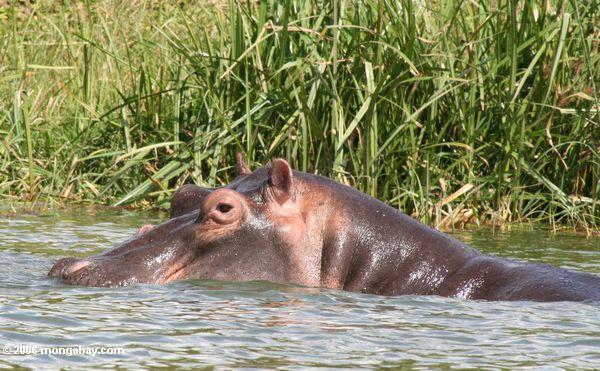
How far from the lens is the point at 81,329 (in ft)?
14.8

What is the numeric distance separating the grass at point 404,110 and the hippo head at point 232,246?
8.69 ft

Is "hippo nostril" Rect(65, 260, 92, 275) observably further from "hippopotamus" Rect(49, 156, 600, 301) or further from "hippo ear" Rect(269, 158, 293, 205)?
"hippo ear" Rect(269, 158, 293, 205)

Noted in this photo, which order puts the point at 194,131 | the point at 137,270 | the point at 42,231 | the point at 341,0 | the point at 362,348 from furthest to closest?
the point at 194,131 < the point at 341,0 < the point at 42,231 < the point at 137,270 < the point at 362,348

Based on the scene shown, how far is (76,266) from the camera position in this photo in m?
5.34

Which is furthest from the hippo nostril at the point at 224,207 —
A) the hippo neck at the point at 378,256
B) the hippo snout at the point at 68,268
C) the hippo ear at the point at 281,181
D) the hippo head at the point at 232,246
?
the hippo snout at the point at 68,268

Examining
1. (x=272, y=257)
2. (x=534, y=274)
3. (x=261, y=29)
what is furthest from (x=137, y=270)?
(x=261, y=29)

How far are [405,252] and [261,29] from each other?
3534mm

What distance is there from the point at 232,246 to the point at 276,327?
0.77 m

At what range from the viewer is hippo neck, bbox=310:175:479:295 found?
5.33 m

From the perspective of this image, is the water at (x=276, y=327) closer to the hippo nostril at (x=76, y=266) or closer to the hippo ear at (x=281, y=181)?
the hippo nostril at (x=76, y=266)

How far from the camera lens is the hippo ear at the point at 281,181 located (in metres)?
5.26

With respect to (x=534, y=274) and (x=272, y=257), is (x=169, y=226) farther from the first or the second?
(x=534, y=274)

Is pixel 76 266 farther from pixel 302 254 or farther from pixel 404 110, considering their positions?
pixel 404 110

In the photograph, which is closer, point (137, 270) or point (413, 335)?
point (413, 335)
